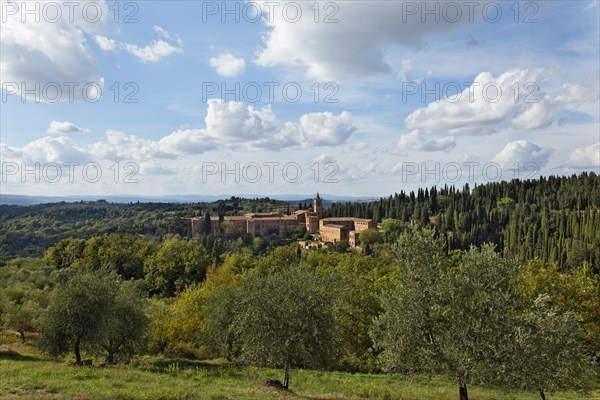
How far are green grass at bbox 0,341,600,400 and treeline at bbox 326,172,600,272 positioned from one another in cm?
6784

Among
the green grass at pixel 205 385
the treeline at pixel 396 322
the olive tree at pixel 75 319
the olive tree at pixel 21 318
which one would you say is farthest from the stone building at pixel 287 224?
the green grass at pixel 205 385

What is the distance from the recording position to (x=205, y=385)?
73.3 ft

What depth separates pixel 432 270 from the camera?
18250 millimetres

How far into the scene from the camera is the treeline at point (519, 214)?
335ft

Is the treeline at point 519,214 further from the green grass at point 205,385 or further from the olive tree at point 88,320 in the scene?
the olive tree at point 88,320

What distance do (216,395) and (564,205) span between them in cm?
16244

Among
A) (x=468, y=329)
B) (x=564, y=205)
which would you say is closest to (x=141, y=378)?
(x=468, y=329)

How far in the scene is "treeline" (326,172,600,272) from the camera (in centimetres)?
10219

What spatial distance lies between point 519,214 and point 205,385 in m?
142

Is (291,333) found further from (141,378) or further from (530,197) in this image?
(530,197)

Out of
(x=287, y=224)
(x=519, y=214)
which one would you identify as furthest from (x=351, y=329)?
(x=287, y=224)

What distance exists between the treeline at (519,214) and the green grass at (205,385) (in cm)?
6784

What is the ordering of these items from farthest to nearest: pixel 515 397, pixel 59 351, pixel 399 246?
1. pixel 59 351
2. pixel 515 397
3. pixel 399 246

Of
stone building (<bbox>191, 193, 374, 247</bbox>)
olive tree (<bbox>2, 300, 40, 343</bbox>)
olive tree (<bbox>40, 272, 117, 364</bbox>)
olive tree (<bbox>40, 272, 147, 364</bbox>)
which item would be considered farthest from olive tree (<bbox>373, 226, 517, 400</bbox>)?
stone building (<bbox>191, 193, 374, 247</bbox>)
